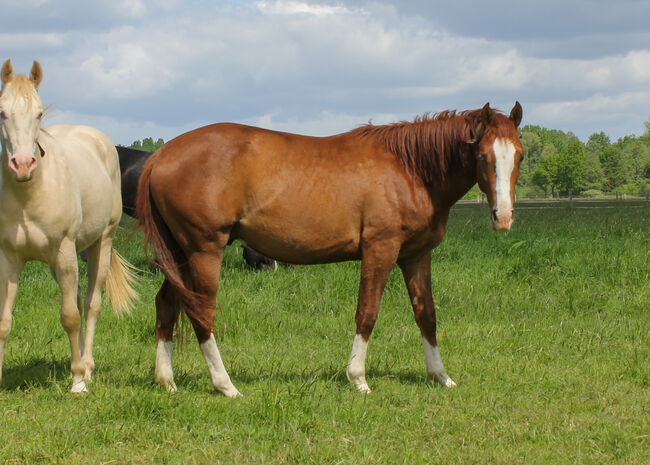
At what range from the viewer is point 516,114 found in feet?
15.8

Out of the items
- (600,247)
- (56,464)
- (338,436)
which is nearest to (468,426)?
(338,436)

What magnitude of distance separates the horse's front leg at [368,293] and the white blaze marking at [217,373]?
0.86 meters

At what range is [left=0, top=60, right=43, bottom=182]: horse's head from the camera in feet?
13.4

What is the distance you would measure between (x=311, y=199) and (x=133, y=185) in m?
7.07

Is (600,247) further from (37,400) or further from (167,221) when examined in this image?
(37,400)

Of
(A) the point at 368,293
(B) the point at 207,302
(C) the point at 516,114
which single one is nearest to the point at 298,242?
(A) the point at 368,293

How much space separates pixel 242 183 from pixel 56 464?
2.18 m

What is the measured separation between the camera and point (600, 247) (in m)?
9.22

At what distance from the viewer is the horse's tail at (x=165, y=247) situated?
4656 mm

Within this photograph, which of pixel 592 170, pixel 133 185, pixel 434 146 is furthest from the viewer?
pixel 592 170

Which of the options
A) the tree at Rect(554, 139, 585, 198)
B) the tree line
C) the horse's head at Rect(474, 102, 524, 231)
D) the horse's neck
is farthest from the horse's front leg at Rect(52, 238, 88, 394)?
the tree at Rect(554, 139, 585, 198)

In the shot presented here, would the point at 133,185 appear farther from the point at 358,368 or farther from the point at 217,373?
the point at 358,368

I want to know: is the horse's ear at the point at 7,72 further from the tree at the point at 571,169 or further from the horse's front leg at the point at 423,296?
the tree at the point at 571,169

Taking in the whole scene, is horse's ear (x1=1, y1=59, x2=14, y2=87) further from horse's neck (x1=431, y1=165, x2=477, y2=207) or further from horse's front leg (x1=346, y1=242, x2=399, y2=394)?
horse's neck (x1=431, y1=165, x2=477, y2=207)
